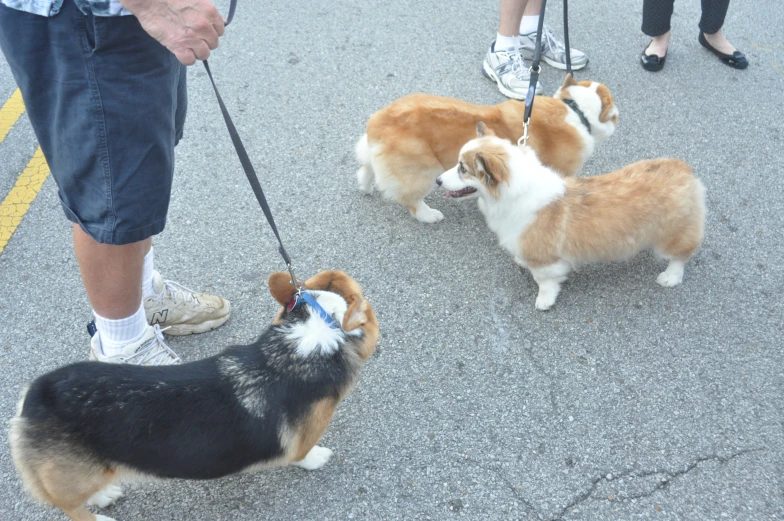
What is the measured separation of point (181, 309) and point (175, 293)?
8cm

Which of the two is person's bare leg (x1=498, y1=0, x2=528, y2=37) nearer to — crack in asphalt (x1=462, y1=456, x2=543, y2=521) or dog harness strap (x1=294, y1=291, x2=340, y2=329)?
dog harness strap (x1=294, y1=291, x2=340, y2=329)

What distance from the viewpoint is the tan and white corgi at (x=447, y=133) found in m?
3.13

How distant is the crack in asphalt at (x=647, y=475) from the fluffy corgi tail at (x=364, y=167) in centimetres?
206

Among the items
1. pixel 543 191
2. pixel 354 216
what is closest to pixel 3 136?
pixel 354 216

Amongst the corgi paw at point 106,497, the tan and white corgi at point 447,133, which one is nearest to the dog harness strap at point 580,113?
the tan and white corgi at point 447,133

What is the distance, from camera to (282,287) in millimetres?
2090

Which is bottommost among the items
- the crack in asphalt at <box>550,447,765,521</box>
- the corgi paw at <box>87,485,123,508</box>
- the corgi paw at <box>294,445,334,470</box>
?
the crack in asphalt at <box>550,447,765,521</box>

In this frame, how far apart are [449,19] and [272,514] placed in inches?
174

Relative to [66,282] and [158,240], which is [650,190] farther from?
[66,282]

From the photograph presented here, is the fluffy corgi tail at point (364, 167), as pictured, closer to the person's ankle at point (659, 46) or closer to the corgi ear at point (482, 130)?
the corgi ear at point (482, 130)

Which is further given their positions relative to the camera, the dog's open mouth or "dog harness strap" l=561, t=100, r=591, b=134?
"dog harness strap" l=561, t=100, r=591, b=134

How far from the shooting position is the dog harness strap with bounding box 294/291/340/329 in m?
2.06

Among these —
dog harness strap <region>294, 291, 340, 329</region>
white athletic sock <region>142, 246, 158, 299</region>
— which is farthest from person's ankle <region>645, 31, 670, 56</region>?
white athletic sock <region>142, 246, 158, 299</region>

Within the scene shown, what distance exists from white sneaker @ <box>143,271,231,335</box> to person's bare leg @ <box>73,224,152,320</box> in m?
0.40
